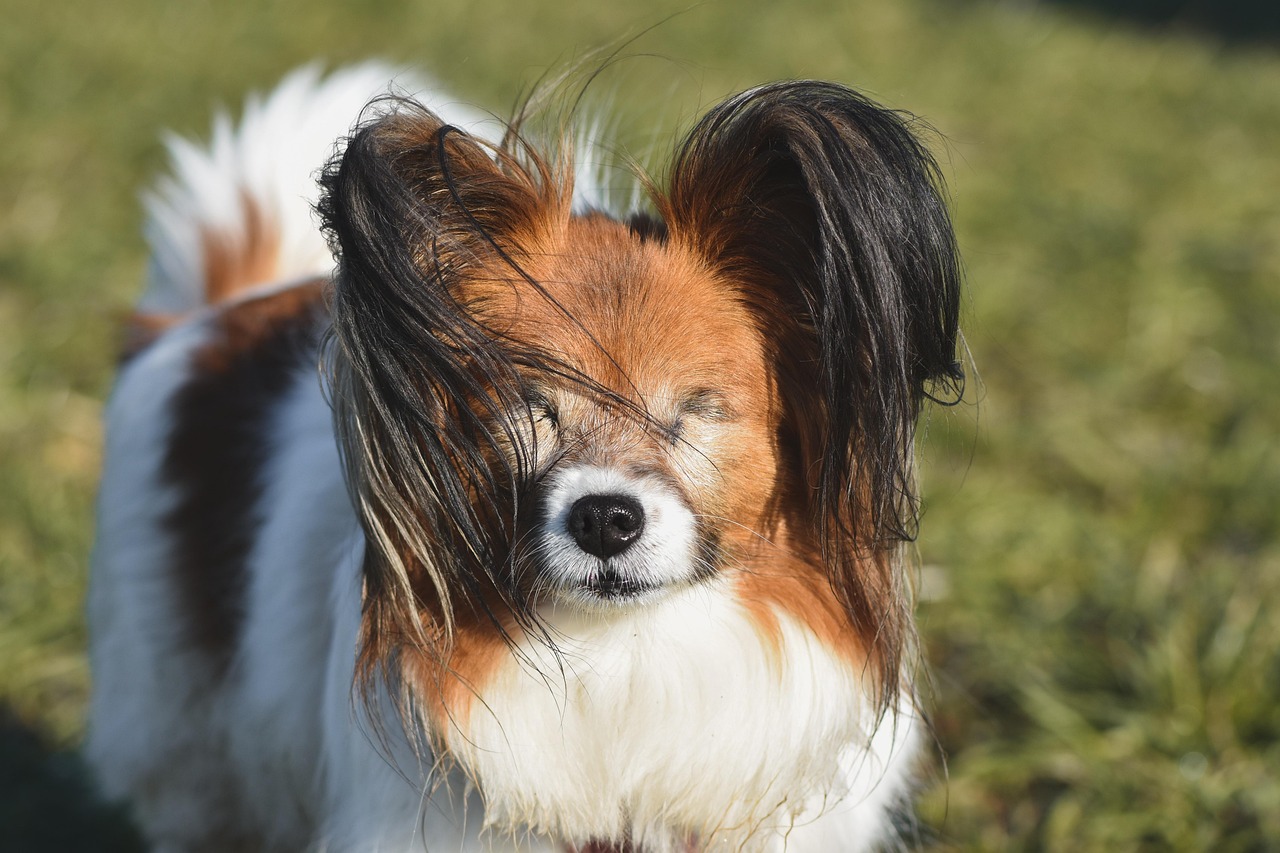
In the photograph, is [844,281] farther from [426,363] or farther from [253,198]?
[253,198]

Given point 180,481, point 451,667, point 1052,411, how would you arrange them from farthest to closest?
point 1052,411 → point 180,481 → point 451,667

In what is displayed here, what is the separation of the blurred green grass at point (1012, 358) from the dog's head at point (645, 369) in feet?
1.60

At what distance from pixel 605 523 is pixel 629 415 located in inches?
7.2

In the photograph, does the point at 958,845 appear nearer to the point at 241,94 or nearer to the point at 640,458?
the point at 640,458

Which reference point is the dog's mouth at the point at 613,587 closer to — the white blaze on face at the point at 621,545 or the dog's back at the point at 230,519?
the white blaze on face at the point at 621,545

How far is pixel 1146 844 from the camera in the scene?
120 inches

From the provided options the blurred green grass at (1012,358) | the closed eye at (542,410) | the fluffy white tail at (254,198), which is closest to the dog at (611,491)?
the closed eye at (542,410)

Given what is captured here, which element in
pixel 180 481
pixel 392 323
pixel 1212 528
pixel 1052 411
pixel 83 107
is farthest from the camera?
pixel 83 107

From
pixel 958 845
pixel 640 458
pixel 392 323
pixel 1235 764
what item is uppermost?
pixel 392 323

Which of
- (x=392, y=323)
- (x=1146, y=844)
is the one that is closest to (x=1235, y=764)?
(x=1146, y=844)

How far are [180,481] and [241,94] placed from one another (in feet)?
19.1

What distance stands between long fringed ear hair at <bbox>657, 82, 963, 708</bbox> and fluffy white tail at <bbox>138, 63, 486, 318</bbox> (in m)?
1.21

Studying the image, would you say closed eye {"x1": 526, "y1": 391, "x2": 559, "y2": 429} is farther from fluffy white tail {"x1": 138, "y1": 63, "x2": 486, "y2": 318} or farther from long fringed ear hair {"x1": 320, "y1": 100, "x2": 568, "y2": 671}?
fluffy white tail {"x1": 138, "y1": 63, "x2": 486, "y2": 318}

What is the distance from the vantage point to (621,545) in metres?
1.88
